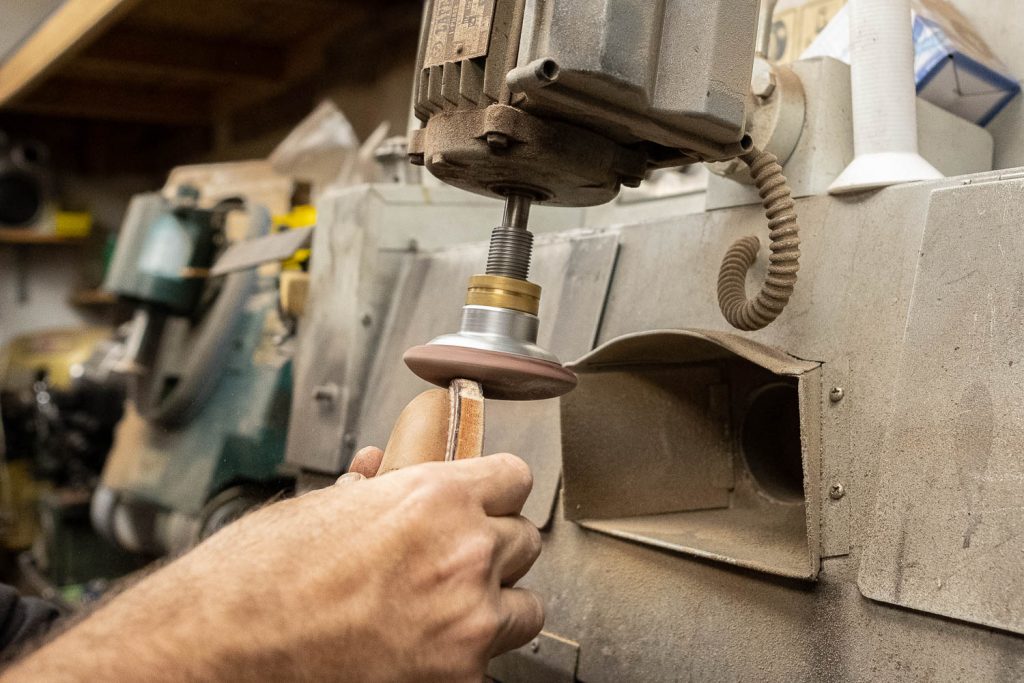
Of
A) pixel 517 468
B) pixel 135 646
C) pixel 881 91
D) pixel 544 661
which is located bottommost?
pixel 544 661

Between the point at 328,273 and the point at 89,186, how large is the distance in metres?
4.33

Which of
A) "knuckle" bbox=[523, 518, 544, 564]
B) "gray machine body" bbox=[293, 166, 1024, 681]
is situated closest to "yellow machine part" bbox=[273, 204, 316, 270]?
"gray machine body" bbox=[293, 166, 1024, 681]

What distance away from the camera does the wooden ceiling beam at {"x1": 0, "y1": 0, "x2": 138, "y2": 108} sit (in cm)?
246

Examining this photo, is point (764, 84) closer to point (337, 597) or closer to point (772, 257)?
point (772, 257)

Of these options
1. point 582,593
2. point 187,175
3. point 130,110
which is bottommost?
point 582,593

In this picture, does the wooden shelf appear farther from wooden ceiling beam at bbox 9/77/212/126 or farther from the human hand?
the human hand

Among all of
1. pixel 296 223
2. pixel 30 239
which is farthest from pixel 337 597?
pixel 30 239

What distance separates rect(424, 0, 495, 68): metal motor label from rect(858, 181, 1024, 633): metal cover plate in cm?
42

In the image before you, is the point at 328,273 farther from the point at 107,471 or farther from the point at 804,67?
the point at 107,471

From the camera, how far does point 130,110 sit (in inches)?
180

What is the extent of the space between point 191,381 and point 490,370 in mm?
1760

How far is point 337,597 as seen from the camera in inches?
22.7

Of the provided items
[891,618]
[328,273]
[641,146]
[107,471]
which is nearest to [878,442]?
[891,618]

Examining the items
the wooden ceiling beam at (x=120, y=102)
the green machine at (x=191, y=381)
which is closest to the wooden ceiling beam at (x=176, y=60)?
the wooden ceiling beam at (x=120, y=102)
